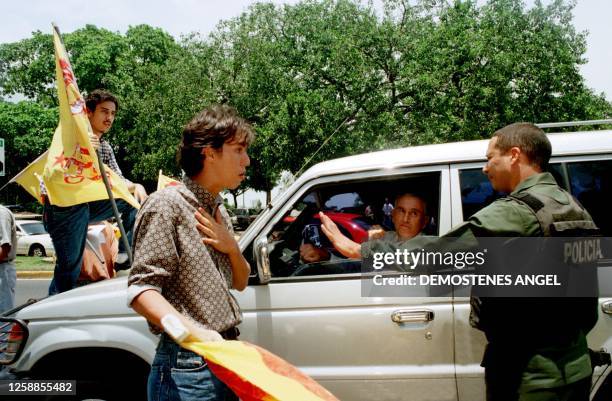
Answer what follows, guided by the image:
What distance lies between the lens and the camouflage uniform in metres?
2.28

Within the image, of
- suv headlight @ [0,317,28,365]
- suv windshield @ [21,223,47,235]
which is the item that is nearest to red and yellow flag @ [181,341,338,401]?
suv headlight @ [0,317,28,365]

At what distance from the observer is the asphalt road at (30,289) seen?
37.4 feet

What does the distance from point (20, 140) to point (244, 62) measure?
2230 centimetres

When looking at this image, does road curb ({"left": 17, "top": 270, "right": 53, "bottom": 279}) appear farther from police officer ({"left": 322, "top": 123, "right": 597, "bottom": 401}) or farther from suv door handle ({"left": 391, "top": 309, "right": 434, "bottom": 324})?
police officer ({"left": 322, "top": 123, "right": 597, "bottom": 401})

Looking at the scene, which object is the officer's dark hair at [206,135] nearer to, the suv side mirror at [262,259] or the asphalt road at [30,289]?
the suv side mirror at [262,259]

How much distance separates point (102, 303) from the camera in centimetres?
327

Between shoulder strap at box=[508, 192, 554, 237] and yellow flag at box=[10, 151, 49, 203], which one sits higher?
yellow flag at box=[10, 151, 49, 203]

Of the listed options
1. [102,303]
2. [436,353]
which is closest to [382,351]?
[436,353]

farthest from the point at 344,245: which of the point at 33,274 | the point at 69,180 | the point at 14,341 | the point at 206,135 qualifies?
the point at 33,274

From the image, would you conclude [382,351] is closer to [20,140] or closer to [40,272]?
[40,272]

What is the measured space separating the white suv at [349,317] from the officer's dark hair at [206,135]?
87 cm

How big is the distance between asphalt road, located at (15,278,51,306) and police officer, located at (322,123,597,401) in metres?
10.4

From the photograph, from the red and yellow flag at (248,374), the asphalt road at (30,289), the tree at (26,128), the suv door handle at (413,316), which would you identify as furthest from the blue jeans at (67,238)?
the tree at (26,128)

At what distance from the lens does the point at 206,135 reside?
85.8 inches
